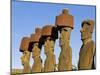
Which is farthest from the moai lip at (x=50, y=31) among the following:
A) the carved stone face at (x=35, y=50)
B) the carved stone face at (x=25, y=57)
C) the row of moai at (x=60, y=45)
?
the carved stone face at (x=25, y=57)

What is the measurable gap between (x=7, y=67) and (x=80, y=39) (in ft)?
2.78

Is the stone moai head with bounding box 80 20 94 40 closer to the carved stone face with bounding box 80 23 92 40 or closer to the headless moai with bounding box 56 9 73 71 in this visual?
the carved stone face with bounding box 80 23 92 40

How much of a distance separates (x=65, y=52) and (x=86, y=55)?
0.26 m

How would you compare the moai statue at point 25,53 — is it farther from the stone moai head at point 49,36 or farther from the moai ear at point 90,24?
the moai ear at point 90,24

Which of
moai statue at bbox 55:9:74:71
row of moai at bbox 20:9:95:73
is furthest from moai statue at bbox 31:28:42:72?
moai statue at bbox 55:9:74:71

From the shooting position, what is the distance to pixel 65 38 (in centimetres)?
282

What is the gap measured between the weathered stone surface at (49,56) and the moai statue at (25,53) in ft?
0.61

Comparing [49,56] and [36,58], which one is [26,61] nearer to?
[36,58]

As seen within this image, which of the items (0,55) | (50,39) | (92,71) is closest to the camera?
(0,55)

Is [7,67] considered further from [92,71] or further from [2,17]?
[92,71]

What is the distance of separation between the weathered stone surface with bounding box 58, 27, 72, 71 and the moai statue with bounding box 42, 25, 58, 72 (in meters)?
0.08

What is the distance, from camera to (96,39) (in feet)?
9.78

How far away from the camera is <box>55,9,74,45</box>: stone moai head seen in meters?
2.81

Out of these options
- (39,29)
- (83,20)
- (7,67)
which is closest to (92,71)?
(83,20)
